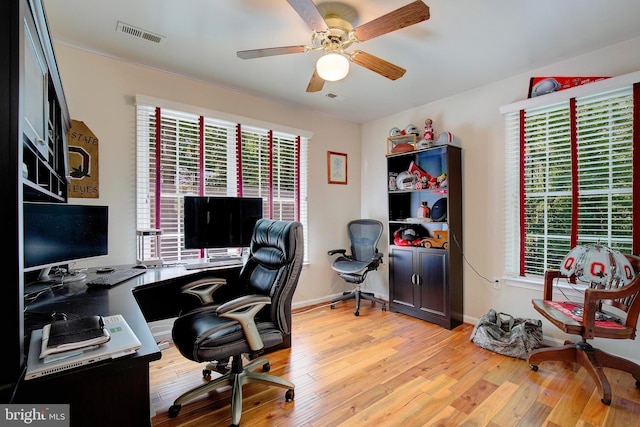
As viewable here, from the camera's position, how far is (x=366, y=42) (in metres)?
2.36

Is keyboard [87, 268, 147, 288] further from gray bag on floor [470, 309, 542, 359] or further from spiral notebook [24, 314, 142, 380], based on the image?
gray bag on floor [470, 309, 542, 359]

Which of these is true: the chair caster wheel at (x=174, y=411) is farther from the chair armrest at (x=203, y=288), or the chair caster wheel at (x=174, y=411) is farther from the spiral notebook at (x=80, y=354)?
the spiral notebook at (x=80, y=354)

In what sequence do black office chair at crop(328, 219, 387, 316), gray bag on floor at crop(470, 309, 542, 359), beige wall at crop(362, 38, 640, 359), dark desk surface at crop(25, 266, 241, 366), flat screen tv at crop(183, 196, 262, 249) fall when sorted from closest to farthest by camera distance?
dark desk surface at crop(25, 266, 241, 366), gray bag on floor at crop(470, 309, 542, 359), flat screen tv at crop(183, 196, 262, 249), beige wall at crop(362, 38, 640, 359), black office chair at crop(328, 219, 387, 316)

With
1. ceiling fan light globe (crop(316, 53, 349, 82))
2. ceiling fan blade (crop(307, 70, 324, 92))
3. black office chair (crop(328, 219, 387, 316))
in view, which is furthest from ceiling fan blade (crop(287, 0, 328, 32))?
black office chair (crop(328, 219, 387, 316))

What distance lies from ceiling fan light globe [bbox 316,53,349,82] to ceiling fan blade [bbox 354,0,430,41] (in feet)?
0.56

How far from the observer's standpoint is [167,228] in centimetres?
288

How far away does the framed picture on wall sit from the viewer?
13.6 feet

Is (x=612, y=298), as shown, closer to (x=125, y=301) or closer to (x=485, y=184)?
(x=485, y=184)

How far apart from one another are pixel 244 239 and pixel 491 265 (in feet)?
8.47

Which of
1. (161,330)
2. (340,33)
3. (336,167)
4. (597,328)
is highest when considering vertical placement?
(340,33)

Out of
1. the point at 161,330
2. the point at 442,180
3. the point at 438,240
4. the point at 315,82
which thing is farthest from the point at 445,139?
the point at 161,330

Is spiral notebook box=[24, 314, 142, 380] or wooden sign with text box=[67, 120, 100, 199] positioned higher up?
wooden sign with text box=[67, 120, 100, 199]

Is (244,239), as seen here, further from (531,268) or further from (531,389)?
(531,268)

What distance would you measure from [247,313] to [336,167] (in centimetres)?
290
